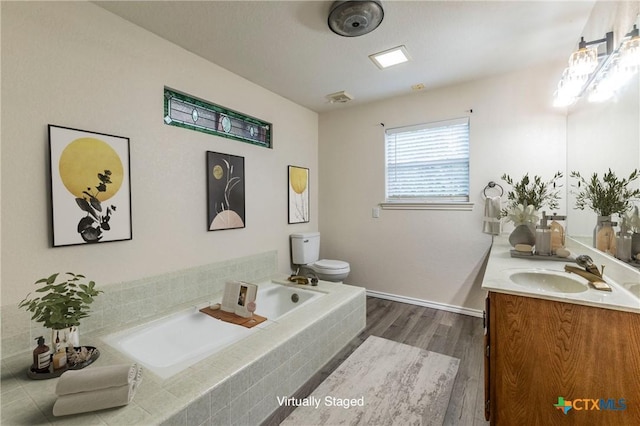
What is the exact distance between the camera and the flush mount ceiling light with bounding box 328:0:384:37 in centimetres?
165

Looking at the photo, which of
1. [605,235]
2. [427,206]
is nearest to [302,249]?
[427,206]

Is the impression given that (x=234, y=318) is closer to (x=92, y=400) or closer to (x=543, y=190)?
(x=92, y=400)

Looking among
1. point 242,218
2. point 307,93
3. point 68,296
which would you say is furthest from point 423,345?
point 307,93

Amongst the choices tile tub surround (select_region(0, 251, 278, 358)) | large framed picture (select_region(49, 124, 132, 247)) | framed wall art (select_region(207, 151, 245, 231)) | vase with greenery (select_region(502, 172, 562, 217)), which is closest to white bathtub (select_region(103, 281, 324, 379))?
tile tub surround (select_region(0, 251, 278, 358))

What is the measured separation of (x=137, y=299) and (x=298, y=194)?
6.64ft

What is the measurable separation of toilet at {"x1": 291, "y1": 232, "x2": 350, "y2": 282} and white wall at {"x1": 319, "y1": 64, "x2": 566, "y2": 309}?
1.33 feet

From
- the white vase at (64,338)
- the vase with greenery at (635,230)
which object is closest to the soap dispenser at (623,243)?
the vase with greenery at (635,230)

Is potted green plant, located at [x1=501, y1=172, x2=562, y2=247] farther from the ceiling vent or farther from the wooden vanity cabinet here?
the ceiling vent

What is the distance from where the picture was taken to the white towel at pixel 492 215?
2576 millimetres

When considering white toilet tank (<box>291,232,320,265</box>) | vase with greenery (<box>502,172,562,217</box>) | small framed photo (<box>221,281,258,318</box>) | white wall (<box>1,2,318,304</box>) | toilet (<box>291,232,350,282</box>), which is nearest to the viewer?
white wall (<box>1,2,318,304</box>)

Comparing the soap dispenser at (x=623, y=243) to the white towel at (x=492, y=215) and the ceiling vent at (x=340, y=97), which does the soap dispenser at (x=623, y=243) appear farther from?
the ceiling vent at (x=340, y=97)

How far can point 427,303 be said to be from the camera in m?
A: 3.11

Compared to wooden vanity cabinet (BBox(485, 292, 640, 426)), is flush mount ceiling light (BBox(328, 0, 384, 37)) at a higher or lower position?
higher

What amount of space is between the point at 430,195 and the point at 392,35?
173 centimetres
